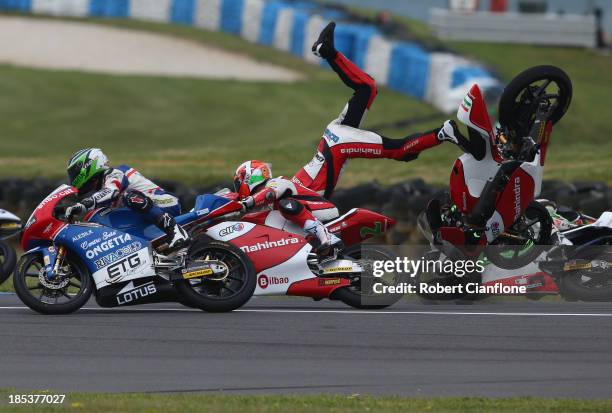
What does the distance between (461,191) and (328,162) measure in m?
1.28

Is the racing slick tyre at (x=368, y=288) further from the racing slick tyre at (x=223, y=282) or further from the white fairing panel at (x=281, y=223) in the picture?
the racing slick tyre at (x=223, y=282)

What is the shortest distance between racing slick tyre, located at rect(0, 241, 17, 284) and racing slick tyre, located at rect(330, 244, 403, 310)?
344cm

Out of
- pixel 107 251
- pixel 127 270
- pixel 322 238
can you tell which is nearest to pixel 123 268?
pixel 127 270

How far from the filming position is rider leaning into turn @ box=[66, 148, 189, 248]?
10992mm

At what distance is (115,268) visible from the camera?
10.9 m

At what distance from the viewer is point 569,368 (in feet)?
27.5

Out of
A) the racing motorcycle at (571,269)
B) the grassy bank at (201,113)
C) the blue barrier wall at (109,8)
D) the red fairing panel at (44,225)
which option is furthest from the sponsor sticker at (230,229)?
the blue barrier wall at (109,8)

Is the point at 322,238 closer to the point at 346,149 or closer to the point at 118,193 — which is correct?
the point at 346,149

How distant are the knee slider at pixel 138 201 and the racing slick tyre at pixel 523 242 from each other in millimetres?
3017

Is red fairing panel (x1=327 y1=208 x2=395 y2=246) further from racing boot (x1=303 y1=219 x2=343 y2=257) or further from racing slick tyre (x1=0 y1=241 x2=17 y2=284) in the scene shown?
racing slick tyre (x1=0 y1=241 x2=17 y2=284)

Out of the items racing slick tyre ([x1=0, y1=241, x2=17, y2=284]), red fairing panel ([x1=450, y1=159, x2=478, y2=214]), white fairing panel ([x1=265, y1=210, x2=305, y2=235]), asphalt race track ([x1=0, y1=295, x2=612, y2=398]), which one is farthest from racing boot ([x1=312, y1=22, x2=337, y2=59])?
racing slick tyre ([x1=0, y1=241, x2=17, y2=284])

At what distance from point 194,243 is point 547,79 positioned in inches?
133

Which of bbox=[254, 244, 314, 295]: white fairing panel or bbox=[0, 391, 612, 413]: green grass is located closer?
bbox=[0, 391, 612, 413]: green grass

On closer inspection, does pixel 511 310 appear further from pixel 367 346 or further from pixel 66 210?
pixel 66 210
